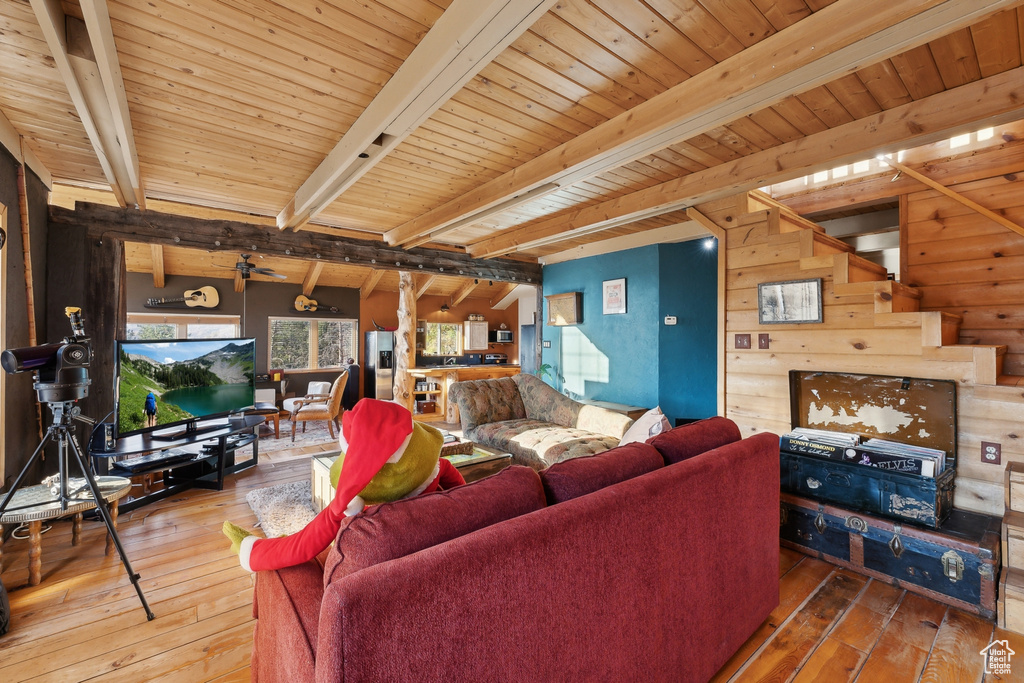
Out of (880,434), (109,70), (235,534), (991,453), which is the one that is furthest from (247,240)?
(991,453)

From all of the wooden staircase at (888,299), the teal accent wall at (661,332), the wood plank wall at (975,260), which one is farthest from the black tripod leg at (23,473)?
the teal accent wall at (661,332)

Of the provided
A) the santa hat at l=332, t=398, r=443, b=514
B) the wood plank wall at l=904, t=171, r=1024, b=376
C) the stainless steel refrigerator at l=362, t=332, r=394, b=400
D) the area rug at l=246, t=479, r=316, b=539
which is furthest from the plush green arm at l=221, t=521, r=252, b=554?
the stainless steel refrigerator at l=362, t=332, r=394, b=400

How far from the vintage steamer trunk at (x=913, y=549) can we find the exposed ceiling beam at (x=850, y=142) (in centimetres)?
200

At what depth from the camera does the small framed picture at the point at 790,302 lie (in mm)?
2895

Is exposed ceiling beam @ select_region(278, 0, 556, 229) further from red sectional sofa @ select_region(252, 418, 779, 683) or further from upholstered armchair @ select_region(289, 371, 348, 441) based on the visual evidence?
upholstered armchair @ select_region(289, 371, 348, 441)

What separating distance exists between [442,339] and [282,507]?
270 inches

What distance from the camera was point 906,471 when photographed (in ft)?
7.30

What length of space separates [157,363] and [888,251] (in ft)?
20.3

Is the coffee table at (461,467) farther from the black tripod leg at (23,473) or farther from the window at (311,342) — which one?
the window at (311,342)

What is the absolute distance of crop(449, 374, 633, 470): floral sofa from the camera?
3373 millimetres

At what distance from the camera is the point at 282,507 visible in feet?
10.6

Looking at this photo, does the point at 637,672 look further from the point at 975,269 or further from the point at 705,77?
the point at 975,269

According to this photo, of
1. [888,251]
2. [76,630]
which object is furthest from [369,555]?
[888,251]

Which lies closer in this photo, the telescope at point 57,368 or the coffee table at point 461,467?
the telescope at point 57,368
